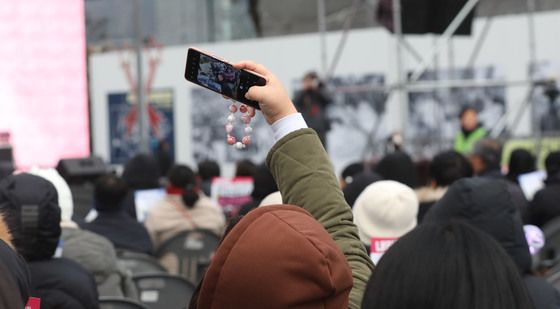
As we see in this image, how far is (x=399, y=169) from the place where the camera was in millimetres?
7203

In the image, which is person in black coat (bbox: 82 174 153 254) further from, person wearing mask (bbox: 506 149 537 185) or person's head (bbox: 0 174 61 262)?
person wearing mask (bbox: 506 149 537 185)

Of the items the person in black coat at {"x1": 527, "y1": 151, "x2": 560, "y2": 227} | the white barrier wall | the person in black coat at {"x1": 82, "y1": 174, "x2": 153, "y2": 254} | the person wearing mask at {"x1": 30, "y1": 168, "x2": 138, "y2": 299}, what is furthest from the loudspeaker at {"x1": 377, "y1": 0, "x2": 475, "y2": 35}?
the person wearing mask at {"x1": 30, "y1": 168, "x2": 138, "y2": 299}

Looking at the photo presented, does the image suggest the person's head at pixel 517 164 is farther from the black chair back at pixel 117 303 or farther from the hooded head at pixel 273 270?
the hooded head at pixel 273 270

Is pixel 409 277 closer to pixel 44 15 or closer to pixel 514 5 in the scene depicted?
pixel 44 15

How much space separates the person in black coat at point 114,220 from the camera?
606 centimetres

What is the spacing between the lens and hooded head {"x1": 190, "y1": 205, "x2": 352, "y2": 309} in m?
1.69

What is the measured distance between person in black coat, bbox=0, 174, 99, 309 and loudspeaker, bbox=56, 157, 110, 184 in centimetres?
553

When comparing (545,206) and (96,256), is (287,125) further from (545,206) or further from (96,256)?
(545,206)

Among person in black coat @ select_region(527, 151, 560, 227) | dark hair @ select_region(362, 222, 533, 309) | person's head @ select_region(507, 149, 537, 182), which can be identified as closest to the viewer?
dark hair @ select_region(362, 222, 533, 309)

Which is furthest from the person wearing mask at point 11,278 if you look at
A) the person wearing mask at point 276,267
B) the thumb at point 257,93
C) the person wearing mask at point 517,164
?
the person wearing mask at point 517,164

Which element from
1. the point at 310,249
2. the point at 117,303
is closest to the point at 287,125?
the point at 310,249

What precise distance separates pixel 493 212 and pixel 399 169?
12.3ft

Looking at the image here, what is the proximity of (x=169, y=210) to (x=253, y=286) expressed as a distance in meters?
5.66

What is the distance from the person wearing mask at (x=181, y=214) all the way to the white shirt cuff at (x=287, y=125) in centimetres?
480
